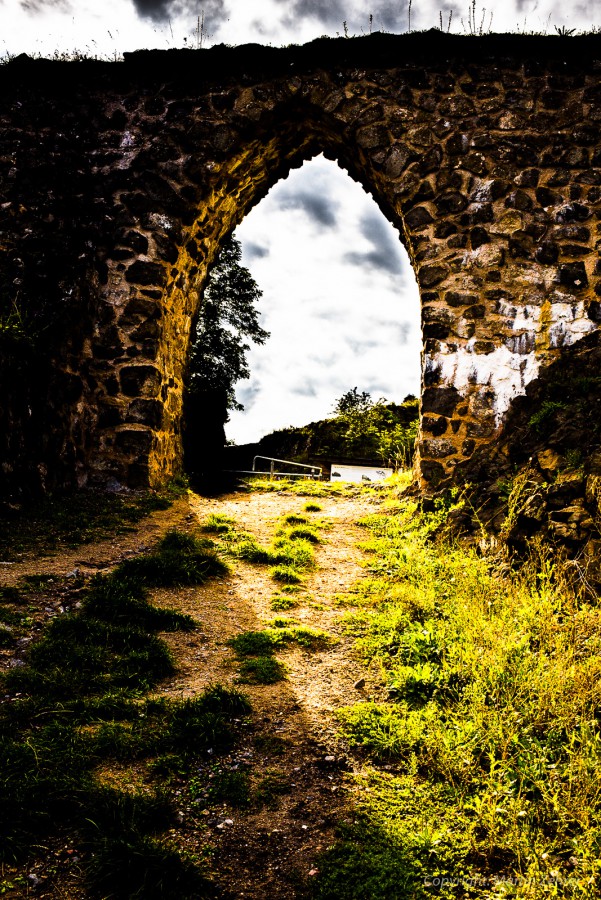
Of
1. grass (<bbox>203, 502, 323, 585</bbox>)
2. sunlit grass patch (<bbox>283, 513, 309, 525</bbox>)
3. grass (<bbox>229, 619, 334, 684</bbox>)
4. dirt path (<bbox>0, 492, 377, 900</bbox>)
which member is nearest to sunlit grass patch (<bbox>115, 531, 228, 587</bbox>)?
dirt path (<bbox>0, 492, 377, 900</bbox>)

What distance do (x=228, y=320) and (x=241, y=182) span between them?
44.4 feet

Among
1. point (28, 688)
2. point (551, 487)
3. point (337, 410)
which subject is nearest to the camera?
point (28, 688)

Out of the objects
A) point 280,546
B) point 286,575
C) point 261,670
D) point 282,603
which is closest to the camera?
point 261,670

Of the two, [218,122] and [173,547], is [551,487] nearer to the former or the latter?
[173,547]

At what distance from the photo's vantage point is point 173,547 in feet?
16.7

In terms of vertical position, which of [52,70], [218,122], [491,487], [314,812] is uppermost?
[52,70]

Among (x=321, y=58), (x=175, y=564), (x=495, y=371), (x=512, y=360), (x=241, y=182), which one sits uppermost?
(x=321, y=58)

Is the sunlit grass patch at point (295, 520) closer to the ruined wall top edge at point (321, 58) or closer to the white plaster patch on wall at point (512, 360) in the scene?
the white plaster patch on wall at point (512, 360)

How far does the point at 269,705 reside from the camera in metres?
2.89

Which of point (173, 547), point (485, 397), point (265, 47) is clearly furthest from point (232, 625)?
point (265, 47)

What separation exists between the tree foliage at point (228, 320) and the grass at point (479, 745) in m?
17.0

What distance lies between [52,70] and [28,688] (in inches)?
333

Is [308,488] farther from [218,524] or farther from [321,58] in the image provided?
[321,58]

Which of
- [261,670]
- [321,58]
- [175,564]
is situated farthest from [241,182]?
[261,670]
